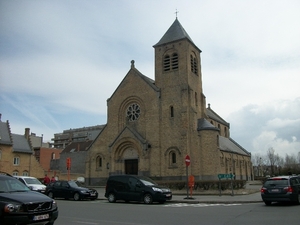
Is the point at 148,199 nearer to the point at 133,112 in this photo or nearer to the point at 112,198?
the point at 112,198

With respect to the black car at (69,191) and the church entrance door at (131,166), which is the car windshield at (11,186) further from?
the church entrance door at (131,166)

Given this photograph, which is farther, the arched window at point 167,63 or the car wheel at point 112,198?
the arched window at point 167,63

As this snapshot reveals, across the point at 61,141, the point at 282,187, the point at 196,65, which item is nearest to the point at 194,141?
the point at 196,65

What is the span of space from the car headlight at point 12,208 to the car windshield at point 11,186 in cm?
127

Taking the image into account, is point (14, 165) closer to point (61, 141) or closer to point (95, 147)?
point (95, 147)

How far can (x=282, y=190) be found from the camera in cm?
1548

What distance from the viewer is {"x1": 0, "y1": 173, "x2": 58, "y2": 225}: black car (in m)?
7.70

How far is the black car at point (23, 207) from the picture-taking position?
7703mm

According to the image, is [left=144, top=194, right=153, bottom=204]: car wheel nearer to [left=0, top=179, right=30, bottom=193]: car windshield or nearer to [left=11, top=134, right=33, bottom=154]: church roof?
[left=0, top=179, right=30, bottom=193]: car windshield

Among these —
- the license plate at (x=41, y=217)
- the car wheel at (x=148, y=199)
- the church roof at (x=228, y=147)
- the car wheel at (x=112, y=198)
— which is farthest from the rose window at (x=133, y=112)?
the license plate at (x=41, y=217)

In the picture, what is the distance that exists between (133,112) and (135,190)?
1925 cm

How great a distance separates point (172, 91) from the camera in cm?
3512

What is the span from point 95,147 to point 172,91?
40.1ft

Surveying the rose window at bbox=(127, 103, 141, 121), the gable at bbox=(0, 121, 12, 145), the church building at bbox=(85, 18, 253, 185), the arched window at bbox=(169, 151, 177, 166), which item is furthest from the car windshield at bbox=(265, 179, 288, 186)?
the gable at bbox=(0, 121, 12, 145)
